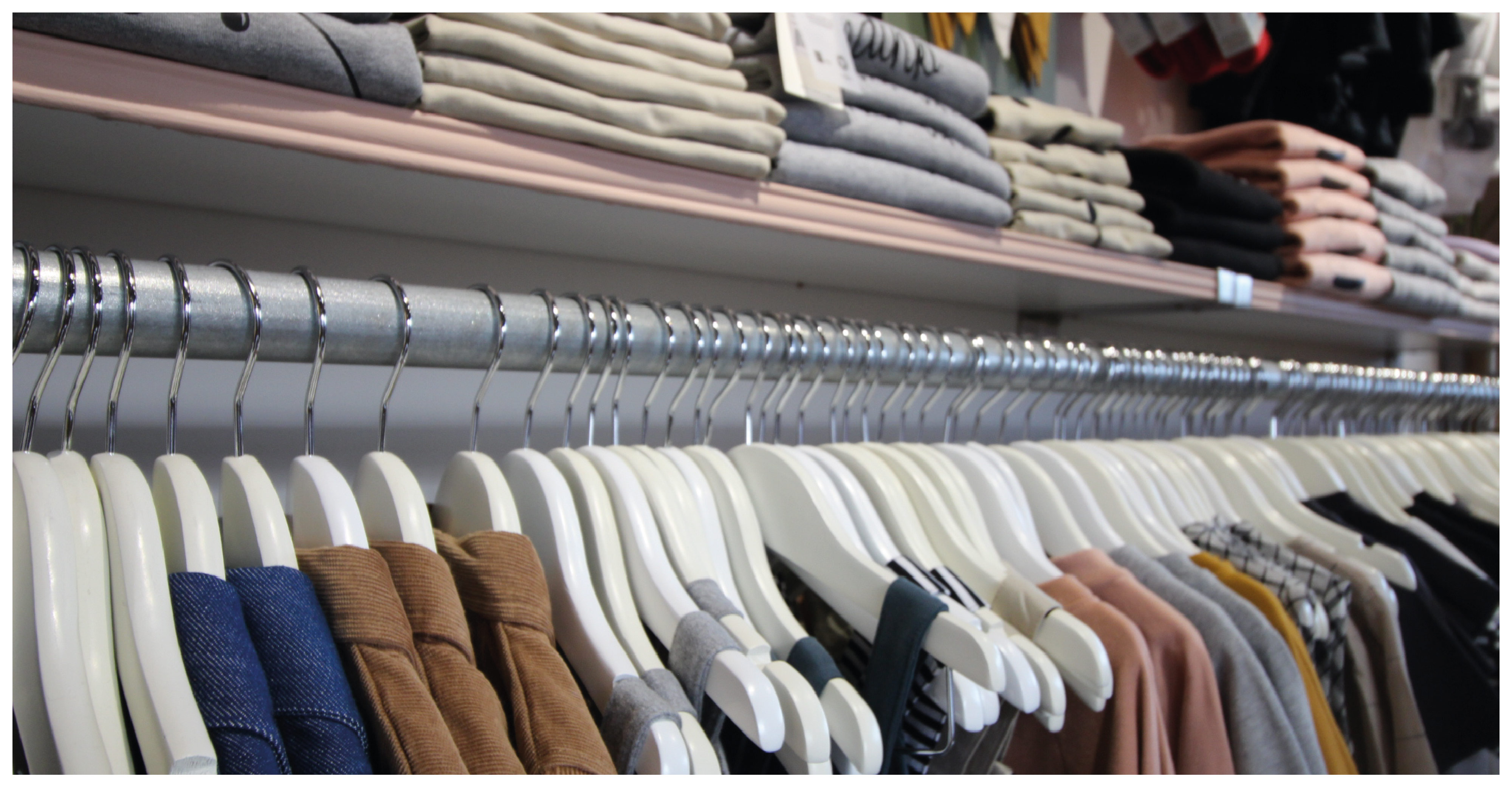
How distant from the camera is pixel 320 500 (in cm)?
50

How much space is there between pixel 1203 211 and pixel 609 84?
0.78 metres

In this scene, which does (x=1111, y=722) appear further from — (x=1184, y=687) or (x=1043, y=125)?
(x=1043, y=125)

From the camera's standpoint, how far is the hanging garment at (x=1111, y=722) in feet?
2.04

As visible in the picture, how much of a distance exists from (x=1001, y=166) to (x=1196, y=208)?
32 cm

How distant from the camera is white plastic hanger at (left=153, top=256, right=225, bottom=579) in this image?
454mm

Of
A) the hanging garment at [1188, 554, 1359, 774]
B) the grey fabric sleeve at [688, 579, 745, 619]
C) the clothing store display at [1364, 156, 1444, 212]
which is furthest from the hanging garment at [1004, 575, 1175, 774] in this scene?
the clothing store display at [1364, 156, 1444, 212]

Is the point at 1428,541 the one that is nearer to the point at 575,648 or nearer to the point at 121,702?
the point at 575,648

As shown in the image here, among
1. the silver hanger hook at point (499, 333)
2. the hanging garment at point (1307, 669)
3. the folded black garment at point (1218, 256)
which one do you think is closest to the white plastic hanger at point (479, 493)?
the silver hanger hook at point (499, 333)

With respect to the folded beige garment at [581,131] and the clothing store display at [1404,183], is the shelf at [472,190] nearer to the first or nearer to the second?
the folded beige garment at [581,131]

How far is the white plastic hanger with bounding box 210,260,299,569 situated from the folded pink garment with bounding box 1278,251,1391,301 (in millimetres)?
1137

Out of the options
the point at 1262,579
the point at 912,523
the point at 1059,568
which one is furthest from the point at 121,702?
the point at 1262,579

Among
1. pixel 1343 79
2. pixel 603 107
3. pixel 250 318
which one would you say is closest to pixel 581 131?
pixel 603 107

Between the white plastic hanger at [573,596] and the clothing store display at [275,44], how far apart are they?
18 cm

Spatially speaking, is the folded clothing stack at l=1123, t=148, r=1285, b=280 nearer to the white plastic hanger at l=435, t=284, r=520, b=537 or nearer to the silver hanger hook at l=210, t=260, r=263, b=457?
the white plastic hanger at l=435, t=284, r=520, b=537
